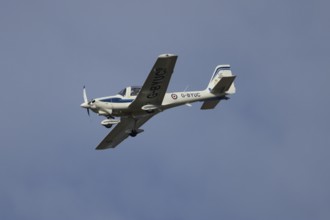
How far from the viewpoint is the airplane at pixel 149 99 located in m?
42.7

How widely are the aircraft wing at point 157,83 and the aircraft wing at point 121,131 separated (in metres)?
2.07

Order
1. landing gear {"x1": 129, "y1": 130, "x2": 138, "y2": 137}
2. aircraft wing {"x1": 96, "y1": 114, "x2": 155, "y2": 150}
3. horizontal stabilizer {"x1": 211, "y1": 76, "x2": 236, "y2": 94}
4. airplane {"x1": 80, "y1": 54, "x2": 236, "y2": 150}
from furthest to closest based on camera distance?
landing gear {"x1": 129, "y1": 130, "x2": 138, "y2": 137} → aircraft wing {"x1": 96, "y1": 114, "x2": 155, "y2": 150} → horizontal stabilizer {"x1": 211, "y1": 76, "x2": 236, "y2": 94} → airplane {"x1": 80, "y1": 54, "x2": 236, "y2": 150}

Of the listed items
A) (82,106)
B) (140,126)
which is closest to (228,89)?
(140,126)

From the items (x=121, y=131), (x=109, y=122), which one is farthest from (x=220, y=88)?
(x=109, y=122)

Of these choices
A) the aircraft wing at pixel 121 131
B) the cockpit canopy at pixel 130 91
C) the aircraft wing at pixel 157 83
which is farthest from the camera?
the aircraft wing at pixel 121 131

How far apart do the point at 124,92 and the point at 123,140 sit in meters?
5.28

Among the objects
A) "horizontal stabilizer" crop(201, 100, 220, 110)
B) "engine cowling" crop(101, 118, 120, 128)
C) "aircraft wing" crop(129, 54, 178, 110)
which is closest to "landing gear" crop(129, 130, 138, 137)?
"engine cowling" crop(101, 118, 120, 128)

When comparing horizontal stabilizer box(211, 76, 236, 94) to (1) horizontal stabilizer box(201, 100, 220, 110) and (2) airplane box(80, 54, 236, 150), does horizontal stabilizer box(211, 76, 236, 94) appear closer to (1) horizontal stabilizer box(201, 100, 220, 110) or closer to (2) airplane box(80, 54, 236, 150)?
(2) airplane box(80, 54, 236, 150)

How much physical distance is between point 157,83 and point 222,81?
16.1 ft

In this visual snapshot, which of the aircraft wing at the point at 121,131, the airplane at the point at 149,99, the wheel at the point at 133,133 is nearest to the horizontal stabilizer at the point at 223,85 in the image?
the airplane at the point at 149,99

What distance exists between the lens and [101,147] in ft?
161

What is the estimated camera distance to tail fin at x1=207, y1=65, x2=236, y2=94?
152 ft

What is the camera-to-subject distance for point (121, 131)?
48.1 meters

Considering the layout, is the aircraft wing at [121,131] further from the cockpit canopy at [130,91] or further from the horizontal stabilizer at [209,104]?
the horizontal stabilizer at [209,104]
